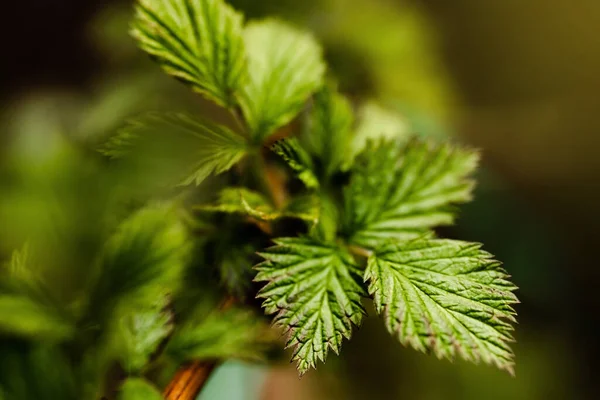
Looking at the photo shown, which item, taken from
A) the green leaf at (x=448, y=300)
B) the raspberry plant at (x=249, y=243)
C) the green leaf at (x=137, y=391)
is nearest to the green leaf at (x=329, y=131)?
the raspberry plant at (x=249, y=243)

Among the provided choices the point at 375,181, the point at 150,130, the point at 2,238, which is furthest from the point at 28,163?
the point at 375,181

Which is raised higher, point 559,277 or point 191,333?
point 559,277

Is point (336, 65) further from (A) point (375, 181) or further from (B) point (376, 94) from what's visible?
(A) point (375, 181)

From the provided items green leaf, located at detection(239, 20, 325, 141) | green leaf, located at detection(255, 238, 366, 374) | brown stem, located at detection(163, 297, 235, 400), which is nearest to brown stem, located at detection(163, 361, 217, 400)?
brown stem, located at detection(163, 297, 235, 400)

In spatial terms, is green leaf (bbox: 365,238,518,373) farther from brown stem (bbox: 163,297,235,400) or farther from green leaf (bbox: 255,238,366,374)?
brown stem (bbox: 163,297,235,400)

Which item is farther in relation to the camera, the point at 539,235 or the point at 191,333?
the point at 539,235

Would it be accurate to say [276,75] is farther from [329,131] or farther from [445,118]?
[445,118]

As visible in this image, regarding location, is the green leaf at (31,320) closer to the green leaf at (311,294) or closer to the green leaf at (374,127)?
the green leaf at (311,294)
